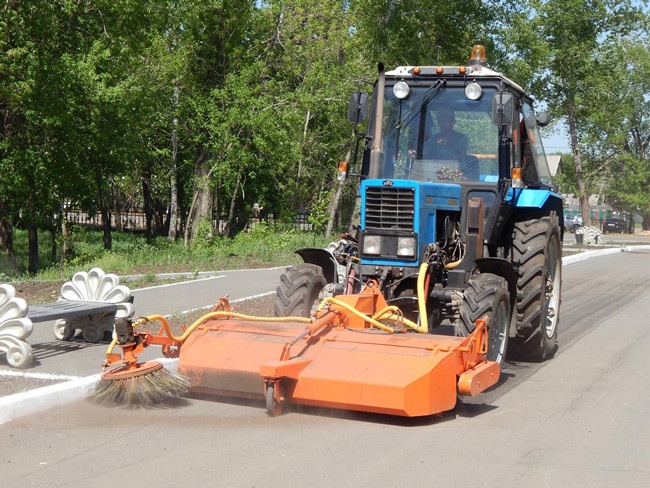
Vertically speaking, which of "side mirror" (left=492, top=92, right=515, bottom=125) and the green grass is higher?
"side mirror" (left=492, top=92, right=515, bottom=125)

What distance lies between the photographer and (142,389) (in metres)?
6.80

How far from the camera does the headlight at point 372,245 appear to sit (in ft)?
28.5

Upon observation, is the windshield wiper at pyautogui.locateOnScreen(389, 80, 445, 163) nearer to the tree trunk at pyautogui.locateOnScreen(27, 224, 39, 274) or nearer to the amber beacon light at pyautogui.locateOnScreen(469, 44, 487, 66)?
the amber beacon light at pyautogui.locateOnScreen(469, 44, 487, 66)

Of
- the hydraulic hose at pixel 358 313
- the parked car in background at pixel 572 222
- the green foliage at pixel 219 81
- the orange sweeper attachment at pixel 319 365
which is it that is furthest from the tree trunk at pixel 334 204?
the parked car in background at pixel 572 222

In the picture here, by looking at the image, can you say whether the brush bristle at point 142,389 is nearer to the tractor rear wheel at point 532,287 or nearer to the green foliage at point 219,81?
the tractor rear wheel at point 532,287

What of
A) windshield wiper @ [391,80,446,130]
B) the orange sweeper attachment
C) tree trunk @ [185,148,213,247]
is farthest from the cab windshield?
tree trunk @ [185,148,213,247]

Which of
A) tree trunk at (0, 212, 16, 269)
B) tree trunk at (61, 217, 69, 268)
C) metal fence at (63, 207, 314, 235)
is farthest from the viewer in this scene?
metal fence at (63, 207, 314, 235)

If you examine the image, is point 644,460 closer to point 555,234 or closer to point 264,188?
point 555,234

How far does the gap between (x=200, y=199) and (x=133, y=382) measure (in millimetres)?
24070

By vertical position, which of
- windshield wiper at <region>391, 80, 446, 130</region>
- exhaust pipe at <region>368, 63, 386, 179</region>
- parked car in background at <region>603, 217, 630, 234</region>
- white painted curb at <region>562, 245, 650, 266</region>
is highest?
windshield wiper at <region>391, 80, 446, 130</region>

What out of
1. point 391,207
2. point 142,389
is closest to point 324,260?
point 391,207

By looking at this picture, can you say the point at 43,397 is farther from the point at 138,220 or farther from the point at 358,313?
the point at 138,220

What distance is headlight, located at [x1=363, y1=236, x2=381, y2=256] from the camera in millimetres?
8672

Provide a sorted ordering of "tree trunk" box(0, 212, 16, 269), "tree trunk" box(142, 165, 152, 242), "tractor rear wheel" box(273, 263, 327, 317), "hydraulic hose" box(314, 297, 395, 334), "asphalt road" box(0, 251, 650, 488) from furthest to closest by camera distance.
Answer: "tree trunk" box(142, 165, 152, 242) → "tree trunk" box(0, 212, 16, 269) → "tractor rear wheel" box(273, 263, 327, 317) → "hydraulic hose" box(314, 297, 395, 334) → "asphalt road" box(0, 251, 650, 488)
